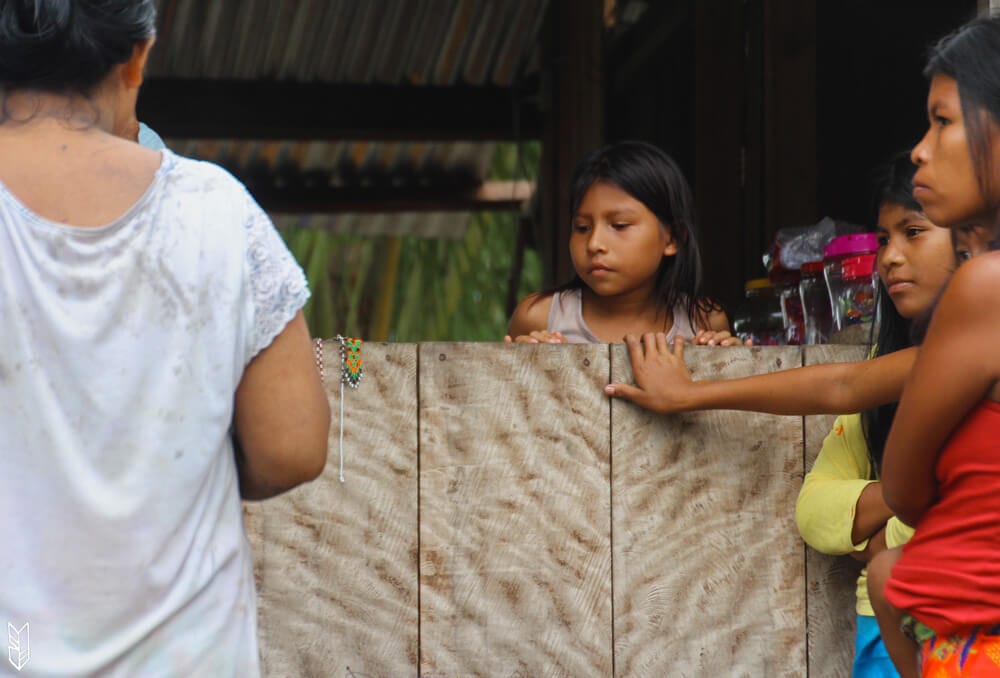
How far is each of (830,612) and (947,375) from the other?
1008 millimetres

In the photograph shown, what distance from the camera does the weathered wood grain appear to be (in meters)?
2.28

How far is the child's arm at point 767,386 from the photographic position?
2.07 meters

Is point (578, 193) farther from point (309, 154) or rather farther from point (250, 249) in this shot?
point (309, 154)

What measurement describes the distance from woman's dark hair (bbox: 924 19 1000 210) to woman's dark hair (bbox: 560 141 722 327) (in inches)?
59.2

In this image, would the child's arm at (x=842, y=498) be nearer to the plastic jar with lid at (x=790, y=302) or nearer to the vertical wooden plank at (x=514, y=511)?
the vertical wooden plank at (x=514, y=511)

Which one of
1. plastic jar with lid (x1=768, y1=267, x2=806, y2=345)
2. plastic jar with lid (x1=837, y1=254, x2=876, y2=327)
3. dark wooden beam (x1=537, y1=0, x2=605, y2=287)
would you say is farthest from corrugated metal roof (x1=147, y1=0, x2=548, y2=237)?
plastic jar with lid (x1=837, y1=254, x2=876, y2=327)

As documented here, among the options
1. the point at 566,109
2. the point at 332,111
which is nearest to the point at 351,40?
the point at 332,111

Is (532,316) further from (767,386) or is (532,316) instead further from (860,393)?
(860,393)

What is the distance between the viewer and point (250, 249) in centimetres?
125

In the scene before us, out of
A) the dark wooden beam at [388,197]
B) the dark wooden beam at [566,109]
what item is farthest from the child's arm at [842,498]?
the dark wooden beam at [388,197]

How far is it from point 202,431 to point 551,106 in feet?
14.1

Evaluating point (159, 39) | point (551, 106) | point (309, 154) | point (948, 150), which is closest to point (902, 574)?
point (948, 150)

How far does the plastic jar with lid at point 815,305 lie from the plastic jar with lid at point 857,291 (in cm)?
7

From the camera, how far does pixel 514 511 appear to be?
2191 mm
